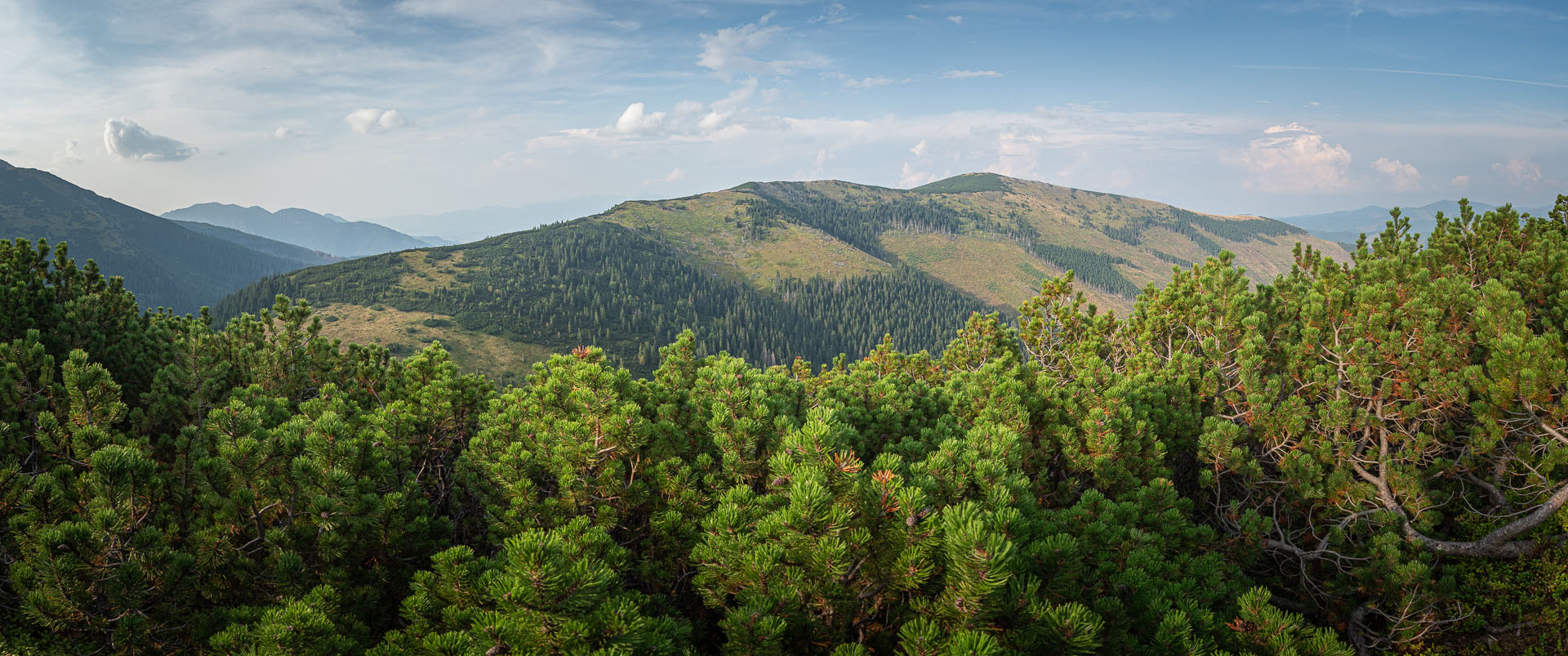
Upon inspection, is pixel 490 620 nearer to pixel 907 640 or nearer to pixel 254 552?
pixel 907 640

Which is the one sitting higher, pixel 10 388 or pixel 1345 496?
pixel 10 388

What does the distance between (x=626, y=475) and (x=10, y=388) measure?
8.75 metres

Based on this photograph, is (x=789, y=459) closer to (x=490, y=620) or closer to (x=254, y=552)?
(x=490, y=620)

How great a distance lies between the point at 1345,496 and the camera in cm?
1162

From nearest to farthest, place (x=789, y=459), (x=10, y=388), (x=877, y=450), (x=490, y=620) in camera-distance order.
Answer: (x=490, y=620) < (x=789, y=459) < (x=10, y=388) < (x=877, y=450)

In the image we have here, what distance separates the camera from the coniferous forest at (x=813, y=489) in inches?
200

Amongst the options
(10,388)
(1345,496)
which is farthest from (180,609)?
(1345,496)

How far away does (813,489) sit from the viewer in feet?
16.2

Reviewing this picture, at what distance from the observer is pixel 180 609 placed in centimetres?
622

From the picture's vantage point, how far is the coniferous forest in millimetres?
5078

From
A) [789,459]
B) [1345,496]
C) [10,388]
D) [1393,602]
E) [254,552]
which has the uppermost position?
[10,388]

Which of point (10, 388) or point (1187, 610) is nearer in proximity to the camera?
point (1187, 610)

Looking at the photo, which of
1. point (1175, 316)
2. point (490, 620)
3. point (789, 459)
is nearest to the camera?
point (490, 620)

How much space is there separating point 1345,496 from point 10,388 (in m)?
22.2
